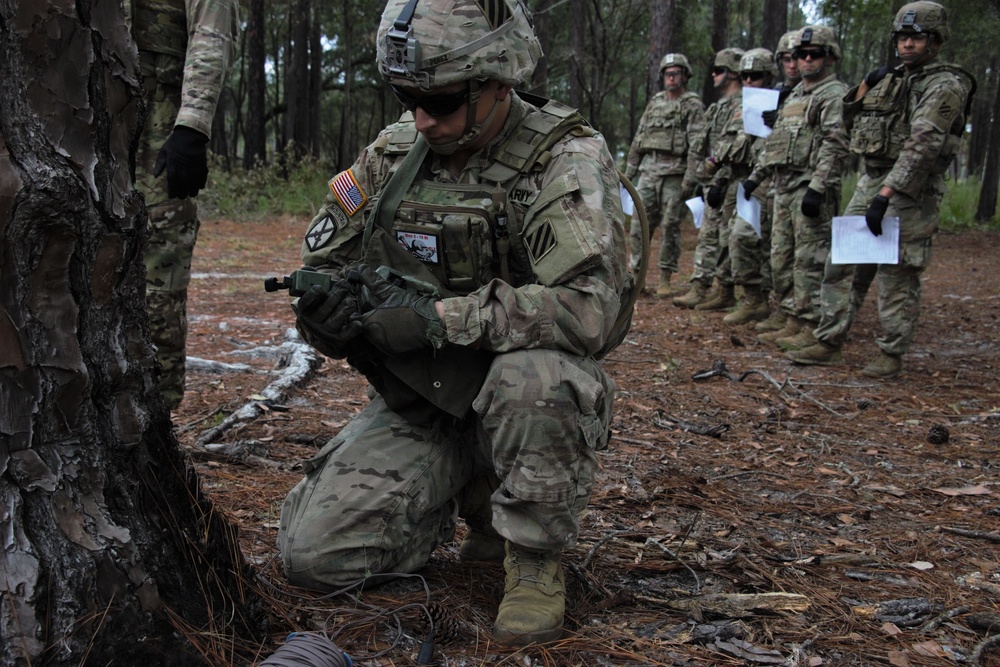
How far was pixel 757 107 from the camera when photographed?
7.55 meters

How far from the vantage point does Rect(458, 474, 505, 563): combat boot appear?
2781mm

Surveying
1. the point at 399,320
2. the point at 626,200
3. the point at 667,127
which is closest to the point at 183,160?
the point at 399,320

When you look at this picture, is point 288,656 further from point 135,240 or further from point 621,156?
point 621,156

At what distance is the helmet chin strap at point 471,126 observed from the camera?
2.45m

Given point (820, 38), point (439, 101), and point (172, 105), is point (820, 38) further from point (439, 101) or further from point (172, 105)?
point (439, 101)

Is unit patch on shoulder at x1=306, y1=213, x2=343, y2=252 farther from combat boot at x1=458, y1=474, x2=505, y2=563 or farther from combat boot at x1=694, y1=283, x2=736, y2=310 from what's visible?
combat boot at x1=694, y1=283, x2=736, y2=310

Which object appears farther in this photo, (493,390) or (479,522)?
(479,522)

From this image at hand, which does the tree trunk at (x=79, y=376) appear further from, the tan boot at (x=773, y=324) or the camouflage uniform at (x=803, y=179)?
the tan boot at (x=773, y=324)

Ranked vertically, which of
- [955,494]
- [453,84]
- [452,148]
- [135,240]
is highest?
[453,84]

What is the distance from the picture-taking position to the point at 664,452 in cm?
407

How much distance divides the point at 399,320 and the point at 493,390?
31cm

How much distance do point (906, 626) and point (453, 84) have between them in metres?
1.95

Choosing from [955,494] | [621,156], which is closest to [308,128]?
[955,494]

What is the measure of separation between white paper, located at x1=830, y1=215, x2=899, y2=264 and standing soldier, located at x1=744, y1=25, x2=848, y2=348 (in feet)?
1.87
